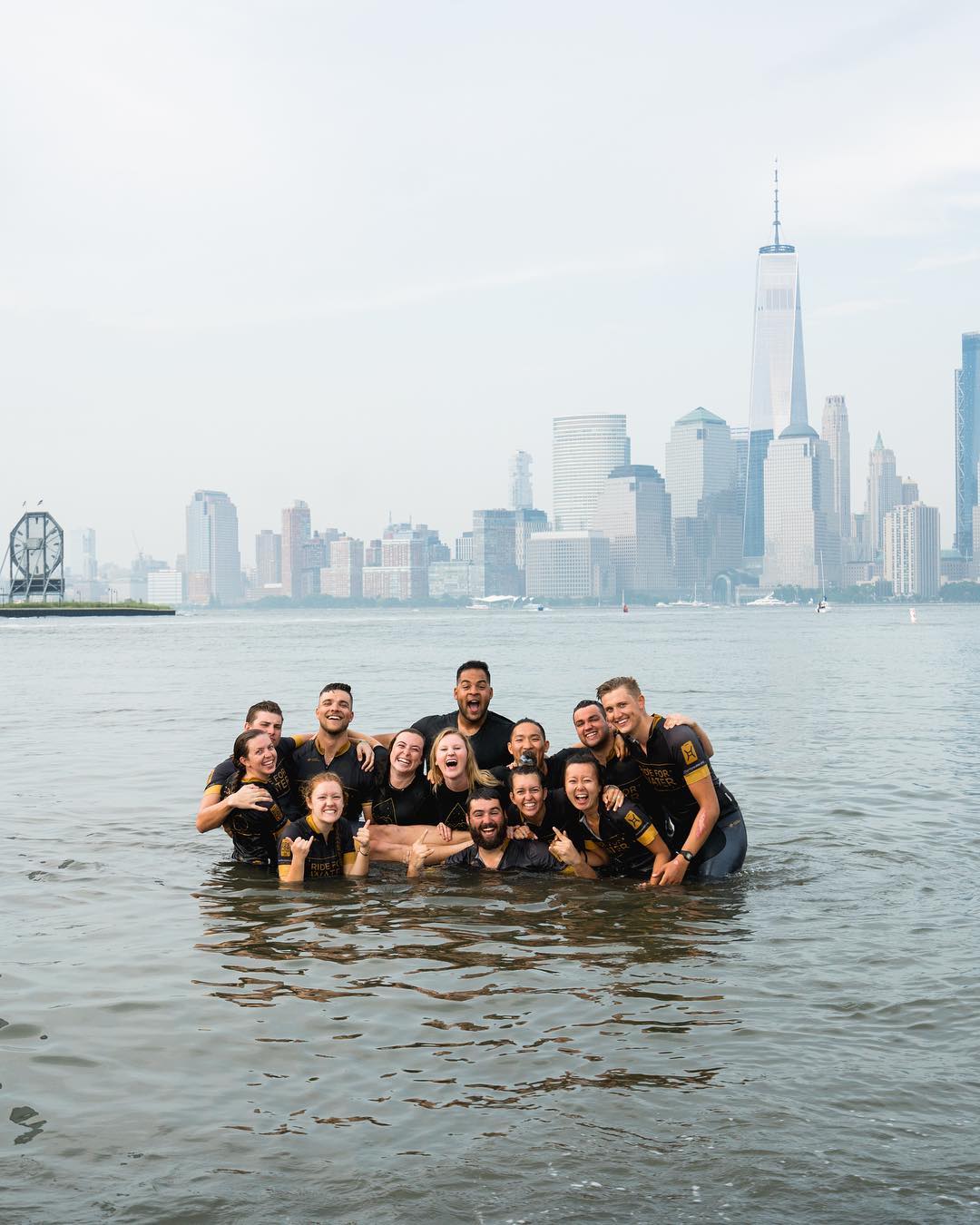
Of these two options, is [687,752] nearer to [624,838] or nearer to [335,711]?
[624,838]

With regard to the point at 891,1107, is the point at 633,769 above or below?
above

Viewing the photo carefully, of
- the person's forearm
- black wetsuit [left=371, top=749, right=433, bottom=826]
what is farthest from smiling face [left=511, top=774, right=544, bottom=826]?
the person's forearm

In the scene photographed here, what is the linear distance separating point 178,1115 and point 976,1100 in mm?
3838

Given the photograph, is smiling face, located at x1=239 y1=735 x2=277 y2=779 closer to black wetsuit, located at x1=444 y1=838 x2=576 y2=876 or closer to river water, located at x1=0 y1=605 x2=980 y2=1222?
river water, located at x1=0 y1=605 x2=980 y2=1222

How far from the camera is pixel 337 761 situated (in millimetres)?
11773

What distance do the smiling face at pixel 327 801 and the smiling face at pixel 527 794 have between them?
1470 millimetres

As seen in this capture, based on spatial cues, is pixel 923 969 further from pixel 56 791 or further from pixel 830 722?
pixel 830 722

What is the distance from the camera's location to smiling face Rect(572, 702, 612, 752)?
417 inches

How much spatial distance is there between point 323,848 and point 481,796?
161cm

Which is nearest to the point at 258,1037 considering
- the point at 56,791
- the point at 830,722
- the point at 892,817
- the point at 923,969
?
the point at 923,969

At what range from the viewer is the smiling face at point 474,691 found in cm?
1166

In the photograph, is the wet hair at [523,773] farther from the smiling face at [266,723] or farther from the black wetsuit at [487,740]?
the smiling face at [266,723]

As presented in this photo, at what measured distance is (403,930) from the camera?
971 centimetres

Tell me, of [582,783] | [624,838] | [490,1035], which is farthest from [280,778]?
[490,1035]
